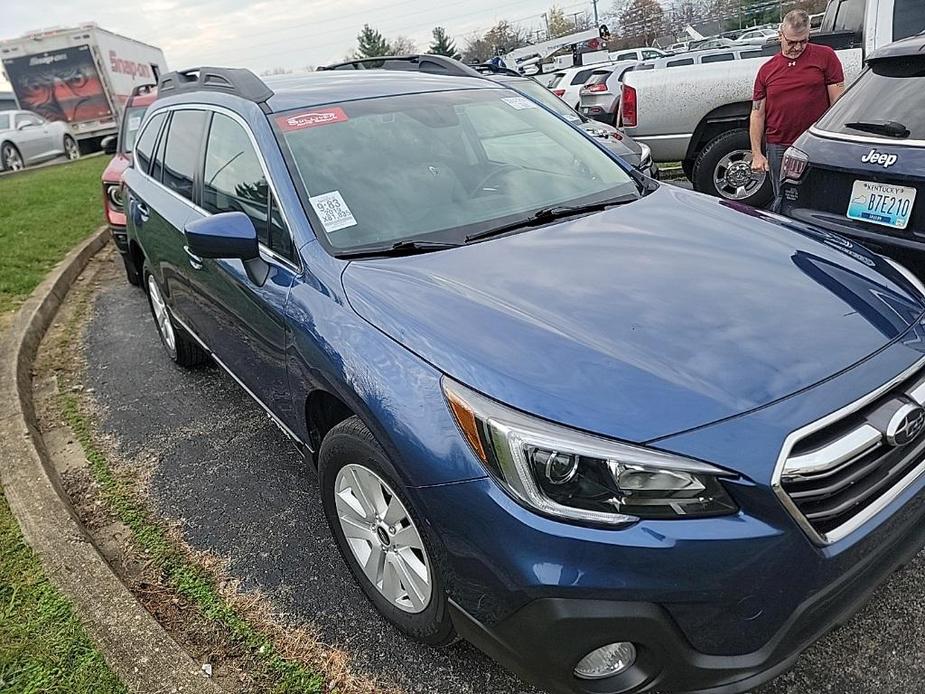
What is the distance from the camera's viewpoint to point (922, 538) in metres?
2.00

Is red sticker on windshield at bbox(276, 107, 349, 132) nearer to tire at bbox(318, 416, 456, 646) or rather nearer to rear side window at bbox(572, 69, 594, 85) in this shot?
tire at bbox(318, 416, 456, 646)

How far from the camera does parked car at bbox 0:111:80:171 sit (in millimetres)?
15586

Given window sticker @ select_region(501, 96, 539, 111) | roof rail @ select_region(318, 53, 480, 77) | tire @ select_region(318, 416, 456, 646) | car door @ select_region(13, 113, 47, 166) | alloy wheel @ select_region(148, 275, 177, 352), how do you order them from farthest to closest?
car door @ select_region(13, 113, 47, 166) < alloy wheel @ select_region(148, 275, 177, 352) < roof rail @ select_region(318, 53, 480, 77) < window sticker @ select_region(501, 96, 539, 111) < tire @ select_region(318, 416, 456, 646)

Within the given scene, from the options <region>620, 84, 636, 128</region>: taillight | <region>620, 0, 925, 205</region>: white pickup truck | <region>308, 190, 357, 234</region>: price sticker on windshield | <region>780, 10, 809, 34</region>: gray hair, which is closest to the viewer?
<region>308, 190, 357, 234</region>: price sticker on windshield

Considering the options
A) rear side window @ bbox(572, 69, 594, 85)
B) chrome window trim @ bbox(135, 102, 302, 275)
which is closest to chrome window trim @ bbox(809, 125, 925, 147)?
chrome window trim @ bbox(135, 102, 302, 275)

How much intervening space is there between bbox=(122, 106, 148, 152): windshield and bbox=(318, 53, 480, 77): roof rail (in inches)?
117

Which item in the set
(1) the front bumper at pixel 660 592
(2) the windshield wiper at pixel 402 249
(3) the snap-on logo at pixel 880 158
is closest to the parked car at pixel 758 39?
(3) the snap-on logo at pixel 880 158

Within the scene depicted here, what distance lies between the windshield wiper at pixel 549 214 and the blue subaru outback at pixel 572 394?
16 millimetres

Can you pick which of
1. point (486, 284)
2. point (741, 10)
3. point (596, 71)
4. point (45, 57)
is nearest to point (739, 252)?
point (486, 284)

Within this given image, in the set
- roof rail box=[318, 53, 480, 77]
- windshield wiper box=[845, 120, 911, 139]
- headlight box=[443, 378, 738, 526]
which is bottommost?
headlight box=[443, 378, 738, 526]

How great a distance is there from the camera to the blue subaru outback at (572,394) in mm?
1686

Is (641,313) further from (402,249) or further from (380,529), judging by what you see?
(380,529)

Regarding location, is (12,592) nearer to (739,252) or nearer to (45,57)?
(739,252)

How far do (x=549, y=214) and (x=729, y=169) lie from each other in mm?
4771
